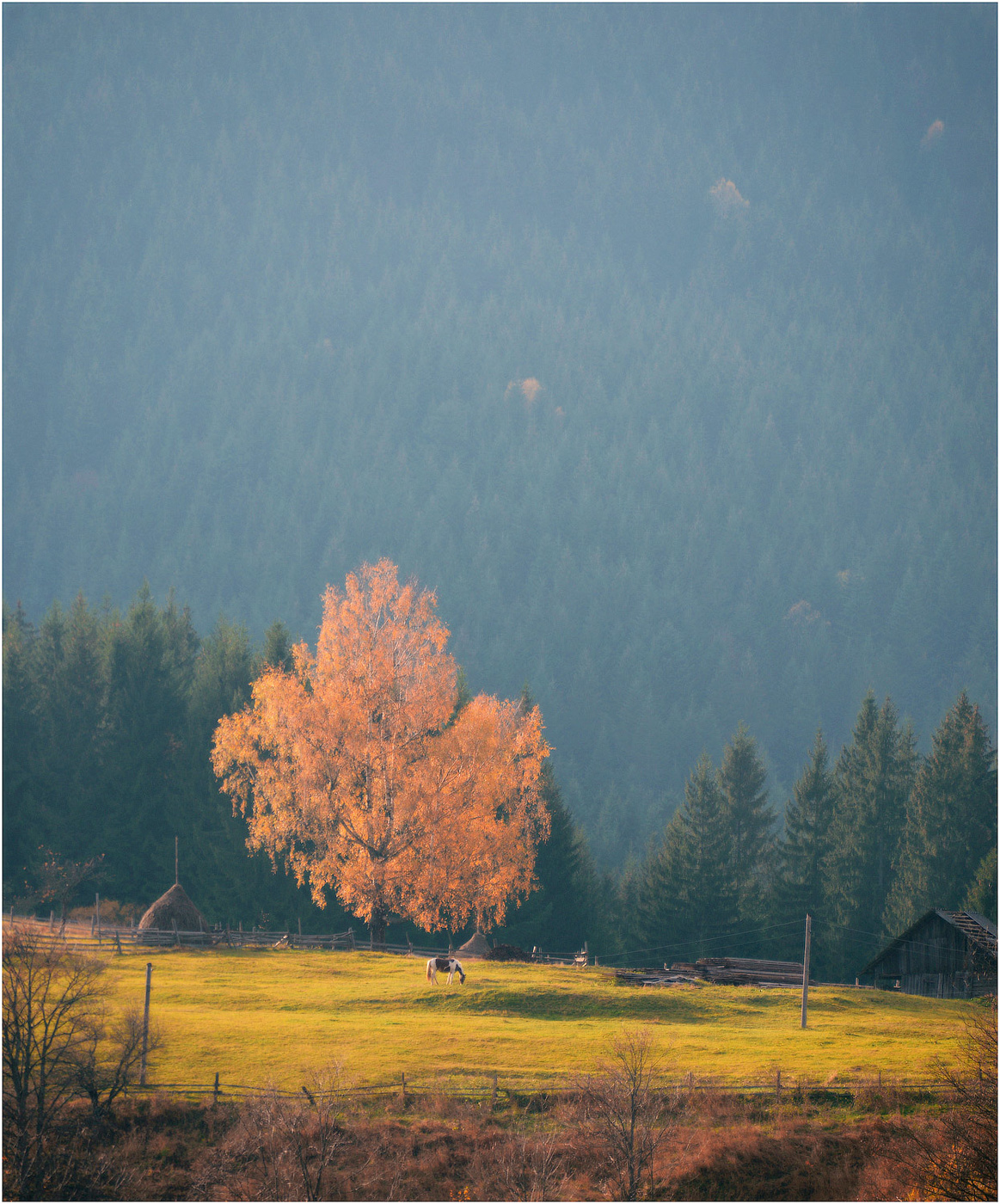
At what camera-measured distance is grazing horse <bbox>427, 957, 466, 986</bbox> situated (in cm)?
3597

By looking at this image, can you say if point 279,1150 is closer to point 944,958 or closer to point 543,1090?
point 543,1090

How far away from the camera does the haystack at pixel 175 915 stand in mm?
45562

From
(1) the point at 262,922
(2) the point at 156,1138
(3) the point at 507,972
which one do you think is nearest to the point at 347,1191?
(2) the point at 156,1138

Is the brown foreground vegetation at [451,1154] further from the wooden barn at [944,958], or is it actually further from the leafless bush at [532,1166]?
the wooden barn at [944,958]

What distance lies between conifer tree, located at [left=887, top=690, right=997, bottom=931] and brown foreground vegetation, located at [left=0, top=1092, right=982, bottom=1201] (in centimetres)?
3898

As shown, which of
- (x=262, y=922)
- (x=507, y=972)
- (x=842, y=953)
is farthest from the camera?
(x=842, y=953)

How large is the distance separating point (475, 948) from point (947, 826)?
32076mm

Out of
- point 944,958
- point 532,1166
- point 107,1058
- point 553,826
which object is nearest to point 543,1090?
point 532,1166

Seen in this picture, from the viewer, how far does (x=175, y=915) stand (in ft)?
151

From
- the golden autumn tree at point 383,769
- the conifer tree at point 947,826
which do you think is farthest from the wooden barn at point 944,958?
the golden autumn tree at point 383,769

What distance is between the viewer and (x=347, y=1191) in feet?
72.6

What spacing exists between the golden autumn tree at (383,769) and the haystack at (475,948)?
12.8 feet

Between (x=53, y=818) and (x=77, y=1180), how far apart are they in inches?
1585

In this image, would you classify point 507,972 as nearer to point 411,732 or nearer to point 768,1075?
point 411,732
